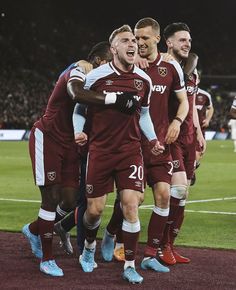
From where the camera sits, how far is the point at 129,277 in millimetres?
6766

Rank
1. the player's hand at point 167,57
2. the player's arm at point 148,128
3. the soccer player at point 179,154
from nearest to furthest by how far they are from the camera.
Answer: the player's arm at point 148,128 → the player's hand at point 167,57 → the soccer player at point 179,154

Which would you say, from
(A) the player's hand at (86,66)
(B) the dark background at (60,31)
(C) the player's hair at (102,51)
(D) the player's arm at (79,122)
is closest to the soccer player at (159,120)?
(C) the player's hair at (102,51)

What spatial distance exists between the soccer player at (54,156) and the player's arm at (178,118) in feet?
3.18

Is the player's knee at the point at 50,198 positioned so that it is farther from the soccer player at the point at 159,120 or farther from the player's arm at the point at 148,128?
the player's arm at the point at 148,128

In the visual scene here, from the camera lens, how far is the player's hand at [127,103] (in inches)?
272

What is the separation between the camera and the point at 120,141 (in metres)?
7.07

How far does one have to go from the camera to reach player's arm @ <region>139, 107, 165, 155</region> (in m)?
7.28

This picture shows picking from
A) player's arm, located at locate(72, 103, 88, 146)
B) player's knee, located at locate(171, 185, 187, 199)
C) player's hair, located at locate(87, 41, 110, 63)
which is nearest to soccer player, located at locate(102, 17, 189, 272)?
player's hair, located at locate(87, 41, 110, 63)

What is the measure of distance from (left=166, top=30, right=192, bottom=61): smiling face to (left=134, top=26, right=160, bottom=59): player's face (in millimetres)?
511

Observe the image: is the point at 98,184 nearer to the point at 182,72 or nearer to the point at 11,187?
the point at 182,72

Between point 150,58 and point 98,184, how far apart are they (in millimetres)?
1517

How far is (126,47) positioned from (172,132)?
110 centimetres

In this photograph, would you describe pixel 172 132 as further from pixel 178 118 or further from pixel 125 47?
pixel 125 47

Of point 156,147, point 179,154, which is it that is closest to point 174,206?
point 179,154
